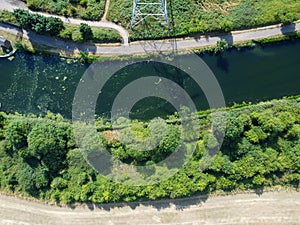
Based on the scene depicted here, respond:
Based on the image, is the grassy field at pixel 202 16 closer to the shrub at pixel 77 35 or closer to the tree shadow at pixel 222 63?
the tree shadow at pixel 222 63

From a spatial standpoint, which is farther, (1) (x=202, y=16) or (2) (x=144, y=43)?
(2) (x=144, y=43)

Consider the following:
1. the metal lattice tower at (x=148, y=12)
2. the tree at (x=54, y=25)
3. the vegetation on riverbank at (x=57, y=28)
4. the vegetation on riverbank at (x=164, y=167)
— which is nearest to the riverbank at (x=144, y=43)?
the vegetation on riverbank at (x=57, y=28)

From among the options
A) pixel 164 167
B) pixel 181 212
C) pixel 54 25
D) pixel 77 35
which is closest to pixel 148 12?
pixel 77 35

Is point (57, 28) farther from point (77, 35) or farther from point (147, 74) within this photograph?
point (147, 74)

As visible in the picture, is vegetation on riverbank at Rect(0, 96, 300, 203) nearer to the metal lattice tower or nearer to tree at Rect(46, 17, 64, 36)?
tree at Rect(46, 17, 64, 36)

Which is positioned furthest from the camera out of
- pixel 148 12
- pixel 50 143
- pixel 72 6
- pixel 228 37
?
pixel 228 37

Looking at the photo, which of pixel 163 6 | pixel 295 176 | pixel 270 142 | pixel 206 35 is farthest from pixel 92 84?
pixel 295 176

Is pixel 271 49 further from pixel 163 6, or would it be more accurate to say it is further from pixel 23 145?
pixel 23 145

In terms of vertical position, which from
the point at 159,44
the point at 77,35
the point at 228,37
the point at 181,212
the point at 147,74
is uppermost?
the point at 77,35
